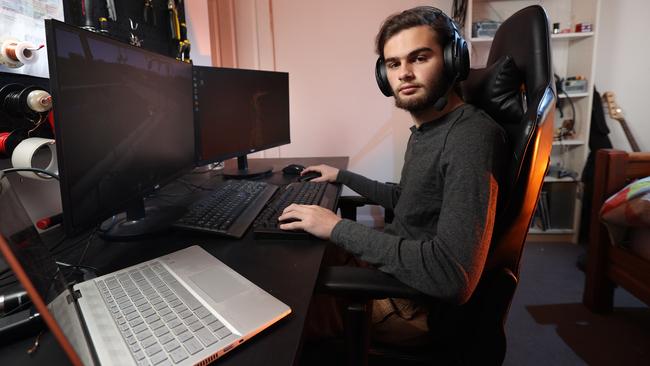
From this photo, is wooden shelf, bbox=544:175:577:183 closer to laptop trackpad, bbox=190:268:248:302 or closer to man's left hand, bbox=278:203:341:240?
man's left hand, bbox=278:203:341:240

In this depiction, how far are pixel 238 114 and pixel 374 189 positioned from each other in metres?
0.63

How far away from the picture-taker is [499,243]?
2.31 ft

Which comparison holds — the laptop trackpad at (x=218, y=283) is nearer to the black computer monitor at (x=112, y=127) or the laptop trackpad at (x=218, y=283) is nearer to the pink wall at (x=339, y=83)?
the black computer monitor at (x=112, y=127)

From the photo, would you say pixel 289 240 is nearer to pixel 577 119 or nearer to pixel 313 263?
pixel 313 263

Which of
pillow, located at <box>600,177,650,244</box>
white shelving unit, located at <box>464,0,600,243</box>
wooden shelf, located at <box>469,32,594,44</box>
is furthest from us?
white shelving unit, located at <box>464,0,600,243</box>

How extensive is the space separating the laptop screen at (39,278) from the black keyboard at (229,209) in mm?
359

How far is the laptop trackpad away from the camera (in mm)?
524

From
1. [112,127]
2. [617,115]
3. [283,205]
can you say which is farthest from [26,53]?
[617,115]

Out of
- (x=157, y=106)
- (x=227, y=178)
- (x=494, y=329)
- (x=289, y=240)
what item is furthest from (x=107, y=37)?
(x=494, y=329)

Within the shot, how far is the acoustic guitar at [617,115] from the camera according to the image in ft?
7.91

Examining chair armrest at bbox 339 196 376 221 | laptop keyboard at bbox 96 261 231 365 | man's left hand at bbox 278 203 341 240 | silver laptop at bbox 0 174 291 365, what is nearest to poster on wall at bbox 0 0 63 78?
silver laptop at bbox 0 174 291 365

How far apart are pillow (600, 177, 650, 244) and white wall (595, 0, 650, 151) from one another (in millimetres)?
1484

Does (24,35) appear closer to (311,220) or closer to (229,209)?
(229,209)

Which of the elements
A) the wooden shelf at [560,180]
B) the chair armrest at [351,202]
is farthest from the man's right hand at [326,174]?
the wooden shelf at [560,180]
